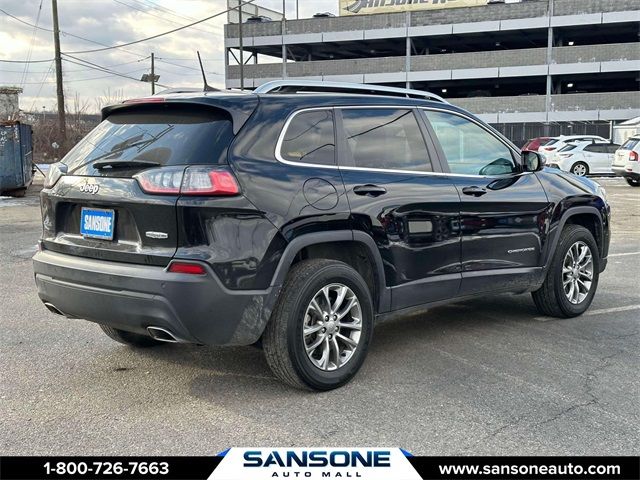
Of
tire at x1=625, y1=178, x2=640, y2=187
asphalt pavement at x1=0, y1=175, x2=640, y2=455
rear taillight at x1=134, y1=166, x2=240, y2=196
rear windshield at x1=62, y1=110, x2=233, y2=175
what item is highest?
rear windshield at x1=62, y1=110, x2=233, y2=175

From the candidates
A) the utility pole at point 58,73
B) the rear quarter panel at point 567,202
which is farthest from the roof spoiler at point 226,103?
the utility pole at point 58,73

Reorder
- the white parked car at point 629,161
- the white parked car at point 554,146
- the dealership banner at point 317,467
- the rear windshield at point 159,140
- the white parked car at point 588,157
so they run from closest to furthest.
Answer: the dealership banner at point 317,467
the rear windshield at point 159,140
the white parked car at point 629,161
the white parked car at point 554,146
the white parked car at point 588,157

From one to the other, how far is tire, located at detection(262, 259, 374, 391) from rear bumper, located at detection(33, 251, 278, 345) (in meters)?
0.14

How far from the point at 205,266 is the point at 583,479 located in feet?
7.04

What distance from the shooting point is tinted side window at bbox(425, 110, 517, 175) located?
491cm

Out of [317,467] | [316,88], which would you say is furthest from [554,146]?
[317,467]

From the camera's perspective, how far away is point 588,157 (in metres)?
24.7

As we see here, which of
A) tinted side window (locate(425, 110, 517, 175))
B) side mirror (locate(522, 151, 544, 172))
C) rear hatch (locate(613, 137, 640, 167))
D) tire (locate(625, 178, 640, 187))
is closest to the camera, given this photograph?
tinted side window (locate(425, 110, 517, 175))

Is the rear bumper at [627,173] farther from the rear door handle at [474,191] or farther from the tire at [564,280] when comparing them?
the rear door handle at [474,191]

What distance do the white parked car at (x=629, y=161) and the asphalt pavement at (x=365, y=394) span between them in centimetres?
1652

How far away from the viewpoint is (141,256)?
142 inches

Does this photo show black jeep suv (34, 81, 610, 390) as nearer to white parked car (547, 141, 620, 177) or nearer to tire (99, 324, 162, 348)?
tire (99, 324, 162, 348)

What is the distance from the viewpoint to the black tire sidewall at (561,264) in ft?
18.5

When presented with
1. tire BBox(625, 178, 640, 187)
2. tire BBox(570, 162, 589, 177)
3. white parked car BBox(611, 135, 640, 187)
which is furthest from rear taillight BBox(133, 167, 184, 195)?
tire BBox(570, 162, 589, 177)
